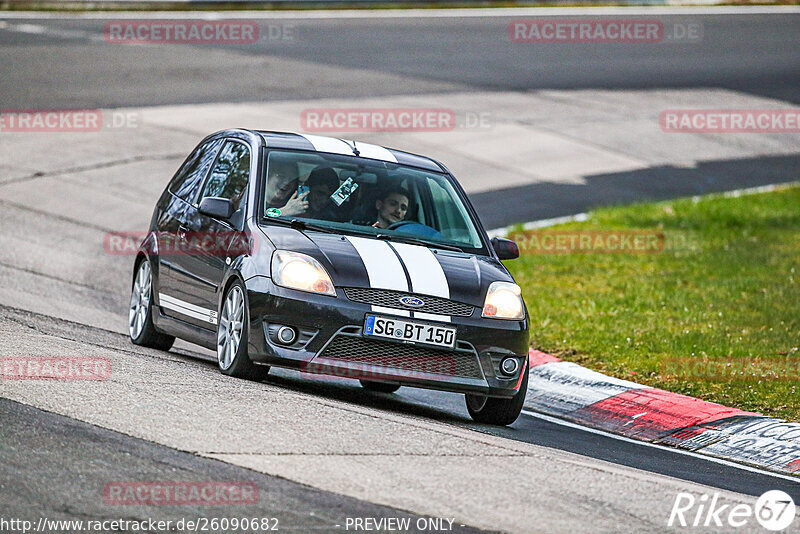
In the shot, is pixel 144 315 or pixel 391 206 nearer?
pixel 391 206

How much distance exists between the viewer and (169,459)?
19.9ft

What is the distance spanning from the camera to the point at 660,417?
9336 millimetres

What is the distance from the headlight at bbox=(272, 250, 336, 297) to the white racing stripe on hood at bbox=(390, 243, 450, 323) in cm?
52

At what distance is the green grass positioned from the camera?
10.4m

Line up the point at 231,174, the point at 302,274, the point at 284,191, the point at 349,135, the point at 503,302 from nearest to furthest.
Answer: the point at 302,274 < the point at 503,302 < the point at 284,191 < the point at 231,174 < the point at 349,135

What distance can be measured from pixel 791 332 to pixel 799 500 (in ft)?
15.3

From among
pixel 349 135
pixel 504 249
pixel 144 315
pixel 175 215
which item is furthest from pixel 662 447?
pixel 349 135

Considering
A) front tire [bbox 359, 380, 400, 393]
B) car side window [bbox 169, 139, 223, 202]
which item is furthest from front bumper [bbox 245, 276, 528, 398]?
car side window [bbox 169, 139, 223, 202]

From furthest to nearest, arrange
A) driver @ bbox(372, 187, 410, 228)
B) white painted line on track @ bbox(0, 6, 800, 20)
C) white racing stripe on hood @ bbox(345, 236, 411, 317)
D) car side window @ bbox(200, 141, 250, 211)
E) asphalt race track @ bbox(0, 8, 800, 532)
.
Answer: white painted line on track @ bbox(0, 6, 800, 20), car side window @ bbox(200, 141, 250, 211), driver @ bbox(372, 187, 410, 228), white racing stripe on hood @ bbox(345, 236, 411, 317), asphalt race track @ bbox(0, 8, 800, 532)

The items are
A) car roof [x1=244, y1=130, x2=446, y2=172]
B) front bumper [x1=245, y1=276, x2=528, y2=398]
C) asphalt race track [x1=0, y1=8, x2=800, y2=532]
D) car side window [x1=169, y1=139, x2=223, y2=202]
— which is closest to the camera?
asphalt race track [x1=0, y1=8, x2=800, y2=532]

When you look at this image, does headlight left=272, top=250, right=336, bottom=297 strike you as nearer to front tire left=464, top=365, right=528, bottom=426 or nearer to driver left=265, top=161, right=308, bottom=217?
driver left=265, top=161, right=308, bottom=217

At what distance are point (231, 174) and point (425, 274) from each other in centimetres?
191

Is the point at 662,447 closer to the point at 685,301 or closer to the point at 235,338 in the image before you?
the point at 235,338

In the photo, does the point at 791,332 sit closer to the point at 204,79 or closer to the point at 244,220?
the point at 244,220
